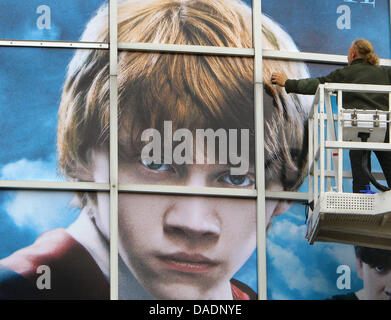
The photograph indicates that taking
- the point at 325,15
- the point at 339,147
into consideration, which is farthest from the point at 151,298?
the point at 325,15

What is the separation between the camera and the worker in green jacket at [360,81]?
12641 millimetres

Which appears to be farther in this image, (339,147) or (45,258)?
(45,258)

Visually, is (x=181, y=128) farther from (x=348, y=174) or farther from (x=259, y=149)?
(x=348, y=174)

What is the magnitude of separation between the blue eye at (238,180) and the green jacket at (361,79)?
1.25 metres

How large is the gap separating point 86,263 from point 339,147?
9.78 feet

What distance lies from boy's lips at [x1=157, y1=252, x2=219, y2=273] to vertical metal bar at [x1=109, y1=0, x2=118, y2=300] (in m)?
0.51

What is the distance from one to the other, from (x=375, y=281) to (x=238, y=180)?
6.08 ft

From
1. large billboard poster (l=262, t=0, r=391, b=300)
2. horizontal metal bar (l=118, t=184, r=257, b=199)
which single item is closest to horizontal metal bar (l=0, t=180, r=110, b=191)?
horizontal metal bar (l=118, t=184, r=257, b=199)

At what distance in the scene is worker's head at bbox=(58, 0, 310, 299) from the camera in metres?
13.5

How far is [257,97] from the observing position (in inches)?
550

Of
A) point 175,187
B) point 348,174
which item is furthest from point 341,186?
point 175,187

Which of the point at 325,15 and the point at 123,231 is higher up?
the point at 325,15

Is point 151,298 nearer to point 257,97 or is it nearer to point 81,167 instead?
point 81,167

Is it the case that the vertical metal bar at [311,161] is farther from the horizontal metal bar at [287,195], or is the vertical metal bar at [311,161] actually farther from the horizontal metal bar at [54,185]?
the horizontal metal bar at [54,185]
